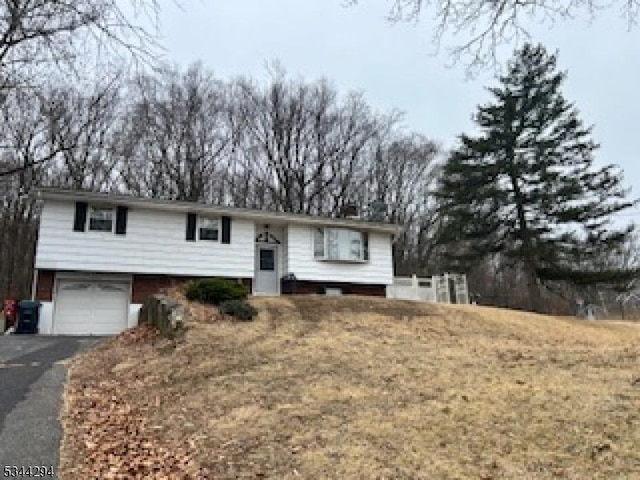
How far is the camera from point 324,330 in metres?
9.79

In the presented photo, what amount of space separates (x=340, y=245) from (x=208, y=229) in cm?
508

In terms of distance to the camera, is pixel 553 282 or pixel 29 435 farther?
pixel 553 282

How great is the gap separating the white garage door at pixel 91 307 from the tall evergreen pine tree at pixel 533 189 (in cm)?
1618

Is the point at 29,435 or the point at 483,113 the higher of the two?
the point at 483,113

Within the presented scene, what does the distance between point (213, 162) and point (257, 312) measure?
660 inches

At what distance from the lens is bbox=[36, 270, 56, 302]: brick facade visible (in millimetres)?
14352

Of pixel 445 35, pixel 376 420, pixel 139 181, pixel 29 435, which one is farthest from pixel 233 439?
pixel 139 181

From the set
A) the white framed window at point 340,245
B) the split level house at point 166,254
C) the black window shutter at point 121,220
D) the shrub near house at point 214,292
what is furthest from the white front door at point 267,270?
the shrub near house at point 214,292

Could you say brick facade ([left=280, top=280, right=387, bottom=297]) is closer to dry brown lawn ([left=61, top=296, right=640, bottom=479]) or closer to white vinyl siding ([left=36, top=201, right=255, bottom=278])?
white vinyl siding ([left=36, top=201, right=255, bottom=278])

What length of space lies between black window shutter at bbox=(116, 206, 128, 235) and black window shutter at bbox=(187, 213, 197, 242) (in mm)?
2041

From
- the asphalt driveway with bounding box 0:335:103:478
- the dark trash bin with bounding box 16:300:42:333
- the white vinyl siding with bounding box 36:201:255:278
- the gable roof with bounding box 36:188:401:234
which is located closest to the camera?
the asphalt driveway with bounding box 0:335:103:478

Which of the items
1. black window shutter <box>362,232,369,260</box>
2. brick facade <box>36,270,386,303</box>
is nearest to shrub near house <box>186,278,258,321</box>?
brick facade <box>36,270,386,303</box>

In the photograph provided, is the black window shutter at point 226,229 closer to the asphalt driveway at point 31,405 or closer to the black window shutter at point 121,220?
the black window shutter at point 121,220

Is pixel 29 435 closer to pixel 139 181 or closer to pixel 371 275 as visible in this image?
pixel 371 275
